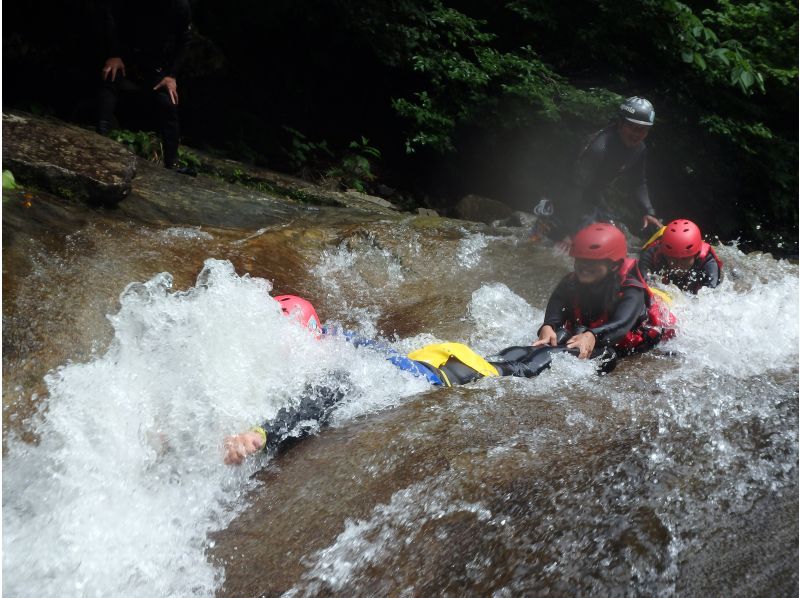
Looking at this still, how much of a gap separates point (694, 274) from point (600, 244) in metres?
2.01

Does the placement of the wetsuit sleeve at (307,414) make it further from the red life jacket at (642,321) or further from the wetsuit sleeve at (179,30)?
the wetsuit sleeve at (179,30)

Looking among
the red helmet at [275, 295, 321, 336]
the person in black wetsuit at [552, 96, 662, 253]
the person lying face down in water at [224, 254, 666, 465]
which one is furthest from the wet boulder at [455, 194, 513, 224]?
the red helmet at [275, 295, 321, 336]

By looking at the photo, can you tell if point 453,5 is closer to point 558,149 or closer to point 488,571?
point 558,149

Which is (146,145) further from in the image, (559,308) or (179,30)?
(559,308)

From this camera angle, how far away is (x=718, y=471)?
2.73 m

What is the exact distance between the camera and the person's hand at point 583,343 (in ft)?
15.4

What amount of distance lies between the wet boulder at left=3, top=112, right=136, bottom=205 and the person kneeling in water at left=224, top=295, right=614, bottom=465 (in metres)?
1.94

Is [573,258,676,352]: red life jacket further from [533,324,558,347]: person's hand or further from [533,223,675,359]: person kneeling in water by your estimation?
[533,324,558,347]: person's hand

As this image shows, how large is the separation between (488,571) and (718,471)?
1079 millimetres

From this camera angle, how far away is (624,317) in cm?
490

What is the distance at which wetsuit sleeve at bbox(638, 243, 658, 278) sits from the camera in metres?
6.76

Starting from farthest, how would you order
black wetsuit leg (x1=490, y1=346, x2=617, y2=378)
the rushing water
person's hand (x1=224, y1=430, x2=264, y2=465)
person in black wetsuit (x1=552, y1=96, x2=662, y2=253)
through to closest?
person in black wetsuit (x1=552, y1=96, x2=662, y2=253) < black wetsuit leg (x1=490, y1=346, x2=617, y2=378) < person's hand (x1=224, y1=430, x2=264, y2=465) < the rushing water

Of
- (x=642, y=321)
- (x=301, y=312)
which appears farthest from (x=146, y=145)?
(x=642, y=321)

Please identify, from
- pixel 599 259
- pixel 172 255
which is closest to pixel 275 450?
pixel 172 255
